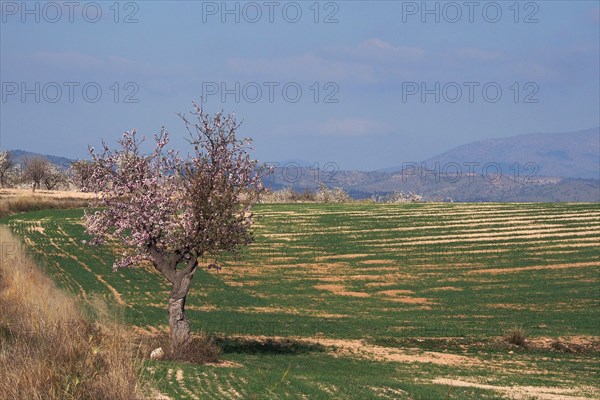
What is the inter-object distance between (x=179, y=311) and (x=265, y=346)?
216 inches

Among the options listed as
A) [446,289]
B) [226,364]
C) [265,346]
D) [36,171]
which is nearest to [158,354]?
[226,364]

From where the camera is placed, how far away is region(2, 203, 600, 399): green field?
24.4 metres

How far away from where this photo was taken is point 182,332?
89.8 ft

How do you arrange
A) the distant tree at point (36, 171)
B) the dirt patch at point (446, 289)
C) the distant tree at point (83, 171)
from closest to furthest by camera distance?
1. the distant tree at point (83, 171)
2. the dirt patch at point (446, 289)
3. the distant tree at point (36, 171)

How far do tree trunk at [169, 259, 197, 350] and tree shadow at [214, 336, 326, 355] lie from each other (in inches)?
106

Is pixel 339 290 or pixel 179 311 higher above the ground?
pixel 179 311

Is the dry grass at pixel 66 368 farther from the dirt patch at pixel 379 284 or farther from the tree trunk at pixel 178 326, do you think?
the dirt patch at pixel 379 284

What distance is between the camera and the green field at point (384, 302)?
80.1ft

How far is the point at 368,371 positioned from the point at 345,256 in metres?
33.5

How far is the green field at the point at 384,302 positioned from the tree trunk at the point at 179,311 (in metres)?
1.97

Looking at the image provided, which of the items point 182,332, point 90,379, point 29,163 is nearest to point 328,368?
point 182,332

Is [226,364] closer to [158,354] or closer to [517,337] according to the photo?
[158,354]

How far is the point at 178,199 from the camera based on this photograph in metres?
27.7

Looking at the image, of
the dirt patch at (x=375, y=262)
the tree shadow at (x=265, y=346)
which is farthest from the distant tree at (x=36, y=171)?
the tree shadow at (x=265, y=346)
